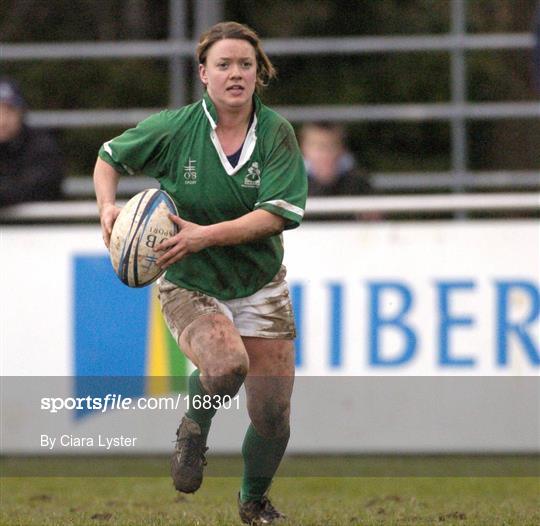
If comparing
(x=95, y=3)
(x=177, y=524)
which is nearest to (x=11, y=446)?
(x=177, y=524)

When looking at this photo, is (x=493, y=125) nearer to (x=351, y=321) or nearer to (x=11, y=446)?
(x=351, y=321)

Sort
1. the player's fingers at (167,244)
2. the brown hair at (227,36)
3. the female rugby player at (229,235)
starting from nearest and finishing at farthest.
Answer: the player's fingers at (167,244)
the female rugby player at (229,235)
the brown hair at (227,36)

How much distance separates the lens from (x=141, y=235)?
6.80 m

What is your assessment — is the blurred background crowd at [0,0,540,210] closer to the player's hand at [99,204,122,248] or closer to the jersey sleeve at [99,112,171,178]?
the jersey sleeve at [99,112,171,178]

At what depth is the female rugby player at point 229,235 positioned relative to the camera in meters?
6.93

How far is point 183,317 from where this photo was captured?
7129 mm

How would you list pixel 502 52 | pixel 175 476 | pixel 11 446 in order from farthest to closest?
pixel 502 52 < pixel 11 446 < pixel 175 476

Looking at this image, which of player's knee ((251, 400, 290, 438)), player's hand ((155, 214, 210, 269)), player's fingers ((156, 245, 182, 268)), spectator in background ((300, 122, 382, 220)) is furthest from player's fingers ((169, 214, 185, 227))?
spectator in background ((300, 122, 382, 220))

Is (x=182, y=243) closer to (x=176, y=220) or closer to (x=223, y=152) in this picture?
(x=176, y=220)

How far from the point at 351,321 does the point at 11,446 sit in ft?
8.07

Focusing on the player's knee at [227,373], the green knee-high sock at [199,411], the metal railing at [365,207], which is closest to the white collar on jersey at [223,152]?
the player's knee at [227,373]

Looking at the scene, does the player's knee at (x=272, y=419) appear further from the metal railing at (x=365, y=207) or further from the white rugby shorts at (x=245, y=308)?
the metal railing at (x=365, y=207)

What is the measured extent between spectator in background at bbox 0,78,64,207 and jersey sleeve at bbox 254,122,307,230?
4084 millimetres

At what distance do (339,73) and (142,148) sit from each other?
7477 mm
